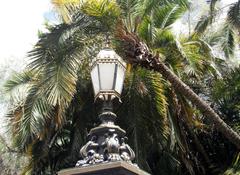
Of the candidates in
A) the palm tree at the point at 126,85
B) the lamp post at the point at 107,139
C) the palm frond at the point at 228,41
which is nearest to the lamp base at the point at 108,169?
the lamp post at the point at 107,139

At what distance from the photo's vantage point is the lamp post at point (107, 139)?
328cm

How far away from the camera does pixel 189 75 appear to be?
13.4 metres

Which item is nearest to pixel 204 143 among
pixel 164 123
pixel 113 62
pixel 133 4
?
pixel 164 123

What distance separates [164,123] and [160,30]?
2304 mm

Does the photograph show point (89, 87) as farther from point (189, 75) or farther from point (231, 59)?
point (231, 59)

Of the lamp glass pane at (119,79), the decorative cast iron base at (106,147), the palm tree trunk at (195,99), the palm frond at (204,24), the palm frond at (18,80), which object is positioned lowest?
the decorative cast iron base at (106,147)

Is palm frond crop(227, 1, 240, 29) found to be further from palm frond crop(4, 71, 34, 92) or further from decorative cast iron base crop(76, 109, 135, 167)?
decorative cast iron base crop(76, 109, 135, 167)

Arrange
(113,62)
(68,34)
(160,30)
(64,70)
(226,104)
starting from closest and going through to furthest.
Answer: (113,62) → (64,70) → (68,34) → (160,30) → (226,104)

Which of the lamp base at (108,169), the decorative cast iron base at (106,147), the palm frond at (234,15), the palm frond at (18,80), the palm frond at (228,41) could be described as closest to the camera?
the lamp base at (108,169)

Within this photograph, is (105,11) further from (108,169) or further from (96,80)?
(108,169)

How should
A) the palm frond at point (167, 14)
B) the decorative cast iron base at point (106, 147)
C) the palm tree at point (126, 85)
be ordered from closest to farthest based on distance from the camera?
the decorative cast iron base at point (106, 147) → the palm tree at point (126, 85) → the palm frond at point (167, 14)

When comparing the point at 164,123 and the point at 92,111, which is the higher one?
the point at 92,111

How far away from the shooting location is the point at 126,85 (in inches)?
444

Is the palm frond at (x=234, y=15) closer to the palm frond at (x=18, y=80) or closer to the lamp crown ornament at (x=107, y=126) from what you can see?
the palm frond at (x=18, y=80)
